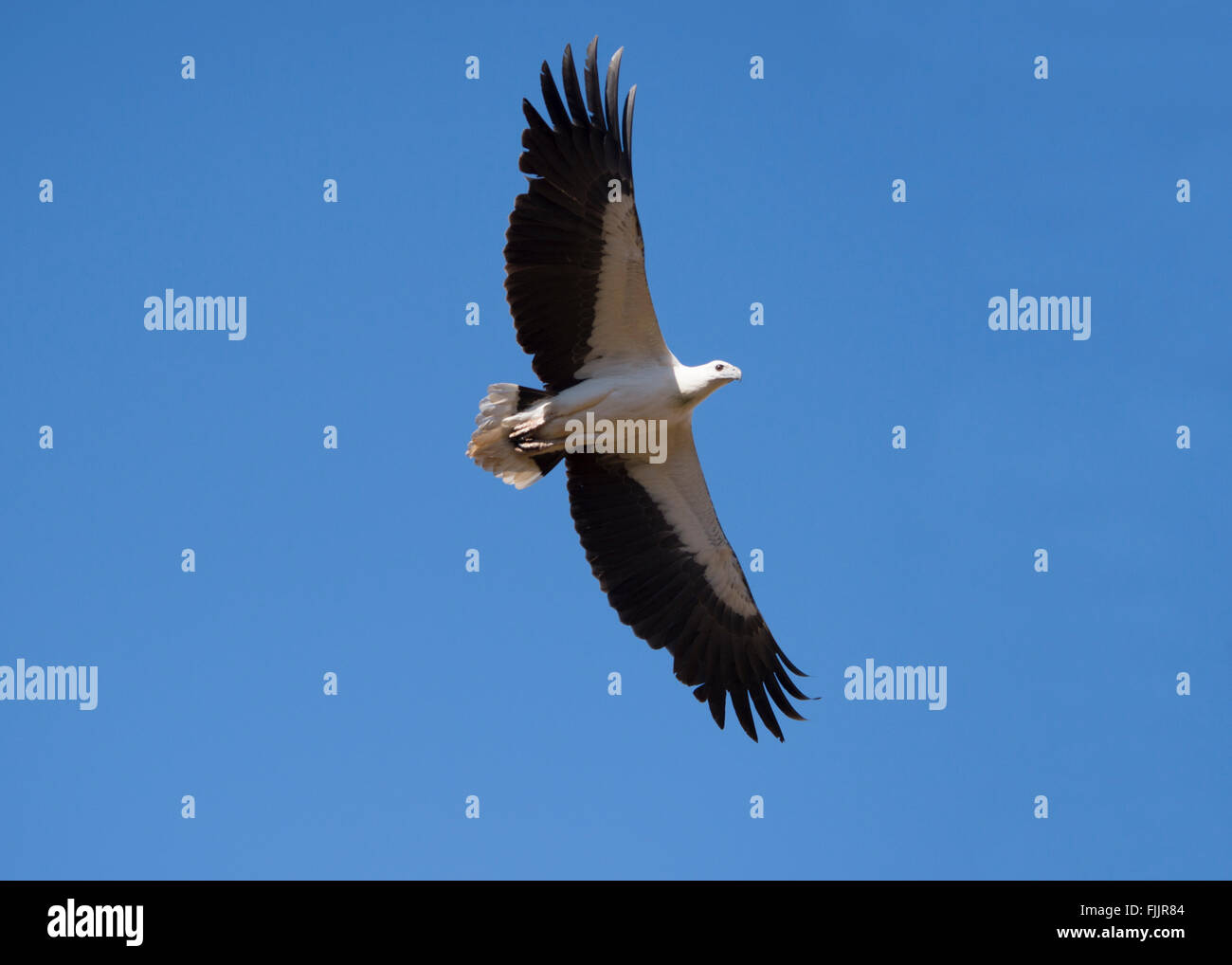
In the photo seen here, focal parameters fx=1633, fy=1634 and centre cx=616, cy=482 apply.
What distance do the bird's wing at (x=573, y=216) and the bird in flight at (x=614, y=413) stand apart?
1cm

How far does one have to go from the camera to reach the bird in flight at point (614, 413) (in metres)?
14.7

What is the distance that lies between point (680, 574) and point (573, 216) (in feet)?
12.5

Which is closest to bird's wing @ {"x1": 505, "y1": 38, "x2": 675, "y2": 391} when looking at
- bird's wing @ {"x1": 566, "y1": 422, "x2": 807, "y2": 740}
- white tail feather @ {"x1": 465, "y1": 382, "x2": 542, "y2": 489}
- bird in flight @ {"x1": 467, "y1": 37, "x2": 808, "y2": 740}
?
bird in flight @ {"x1": 467, "y1": 37, "x2": 808, "y2": 740}

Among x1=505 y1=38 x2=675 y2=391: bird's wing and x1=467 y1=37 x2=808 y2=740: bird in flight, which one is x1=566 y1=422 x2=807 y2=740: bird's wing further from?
x1=505 y1=38 x2=675 y2=391: bird's wing

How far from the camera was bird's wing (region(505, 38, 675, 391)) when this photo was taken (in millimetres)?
14688

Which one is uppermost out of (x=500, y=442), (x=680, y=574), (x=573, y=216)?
(x=573, y=216)

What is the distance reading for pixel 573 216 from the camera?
14773 millimetres

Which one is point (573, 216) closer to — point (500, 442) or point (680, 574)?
point (500, 442)

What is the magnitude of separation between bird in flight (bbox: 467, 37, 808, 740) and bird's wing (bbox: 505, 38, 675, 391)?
0.5 inches

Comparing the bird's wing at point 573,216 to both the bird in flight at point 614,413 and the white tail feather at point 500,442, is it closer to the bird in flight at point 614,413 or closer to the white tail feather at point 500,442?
the bird in flight at point 614,413
